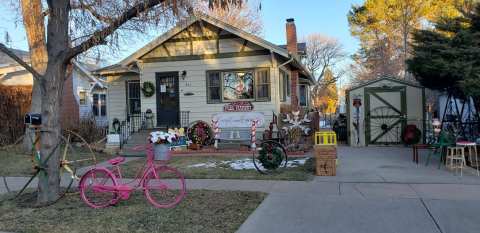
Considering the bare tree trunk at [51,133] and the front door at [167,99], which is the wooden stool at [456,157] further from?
the front door at [167,99]

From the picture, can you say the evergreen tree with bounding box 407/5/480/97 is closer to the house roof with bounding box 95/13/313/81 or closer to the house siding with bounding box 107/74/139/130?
the house roof with bounding box 95/13/313/81

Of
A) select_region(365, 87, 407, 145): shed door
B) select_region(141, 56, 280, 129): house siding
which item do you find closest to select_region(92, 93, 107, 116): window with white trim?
select_region(141, 56, 280, 129): house siding

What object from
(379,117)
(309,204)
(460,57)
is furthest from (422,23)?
(309,204)

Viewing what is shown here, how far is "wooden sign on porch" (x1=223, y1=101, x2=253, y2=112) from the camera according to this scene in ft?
54.1

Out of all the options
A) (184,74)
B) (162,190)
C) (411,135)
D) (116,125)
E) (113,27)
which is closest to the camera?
(113,27)

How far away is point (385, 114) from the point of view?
1662 centimetres

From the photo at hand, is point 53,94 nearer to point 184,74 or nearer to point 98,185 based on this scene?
point 98,185

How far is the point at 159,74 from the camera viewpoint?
57.3 ft

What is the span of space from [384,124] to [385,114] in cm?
38

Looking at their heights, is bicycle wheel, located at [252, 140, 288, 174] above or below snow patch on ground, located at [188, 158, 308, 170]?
above

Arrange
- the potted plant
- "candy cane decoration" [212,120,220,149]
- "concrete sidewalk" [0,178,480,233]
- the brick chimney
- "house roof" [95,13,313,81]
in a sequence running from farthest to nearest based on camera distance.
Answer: the brick chimney < "candy cane decoration" [212,120,220,149] < "house roof" [95,13,313,81] < the potted plant < "concrete sidewalk" [0,178,480,233]

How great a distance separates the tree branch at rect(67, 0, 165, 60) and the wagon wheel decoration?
11.5 m

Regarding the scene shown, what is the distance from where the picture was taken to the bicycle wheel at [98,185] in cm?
722

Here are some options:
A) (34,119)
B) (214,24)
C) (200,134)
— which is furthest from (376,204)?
(214,24)
